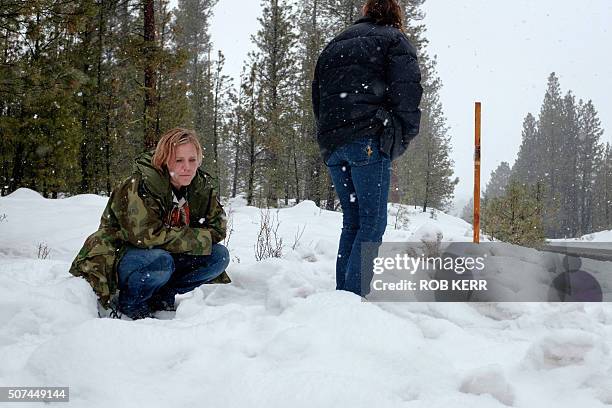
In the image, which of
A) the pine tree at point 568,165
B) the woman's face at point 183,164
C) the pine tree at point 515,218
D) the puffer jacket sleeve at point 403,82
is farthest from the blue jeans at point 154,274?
the pine tree at point 568,165

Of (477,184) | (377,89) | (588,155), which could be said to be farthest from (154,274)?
(588,155)

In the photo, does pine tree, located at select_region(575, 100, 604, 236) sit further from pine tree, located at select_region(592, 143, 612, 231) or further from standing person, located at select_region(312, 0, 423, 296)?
standing person, located at select_region(312, 0, 423, 296)

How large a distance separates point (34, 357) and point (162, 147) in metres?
1.37

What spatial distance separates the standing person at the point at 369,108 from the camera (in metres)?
2.69

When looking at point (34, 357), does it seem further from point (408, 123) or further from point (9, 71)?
point (9, 71)

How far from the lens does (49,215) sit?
6.98 m

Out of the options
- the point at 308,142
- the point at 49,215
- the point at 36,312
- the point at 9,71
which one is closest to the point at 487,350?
the point at 36,312

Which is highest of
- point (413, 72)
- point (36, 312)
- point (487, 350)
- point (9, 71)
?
point (9, 71)

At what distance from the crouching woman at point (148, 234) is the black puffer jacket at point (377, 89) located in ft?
3.13

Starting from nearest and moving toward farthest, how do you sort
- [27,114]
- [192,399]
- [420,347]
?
A: 1. [192,399]
2. [420,347]
3. [27,114]

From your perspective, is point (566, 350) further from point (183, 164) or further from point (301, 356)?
point (183, 164)

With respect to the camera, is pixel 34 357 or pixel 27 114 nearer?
pixel 34 357

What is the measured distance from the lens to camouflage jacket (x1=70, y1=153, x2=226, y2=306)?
2.55 metres

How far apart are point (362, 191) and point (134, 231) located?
1352 millimetres
